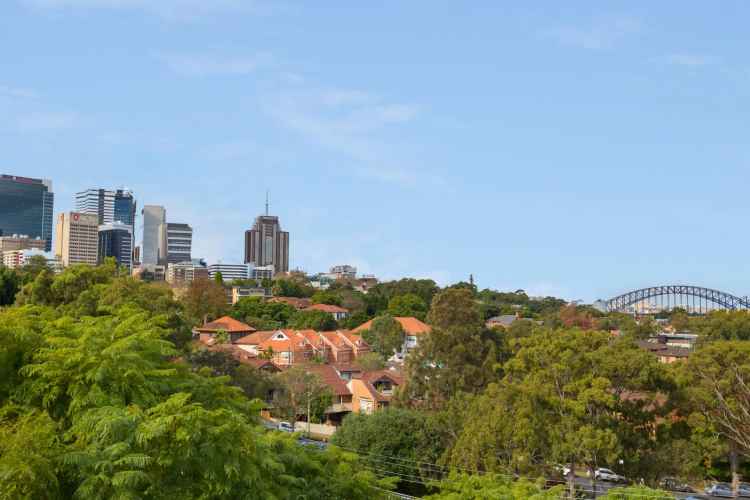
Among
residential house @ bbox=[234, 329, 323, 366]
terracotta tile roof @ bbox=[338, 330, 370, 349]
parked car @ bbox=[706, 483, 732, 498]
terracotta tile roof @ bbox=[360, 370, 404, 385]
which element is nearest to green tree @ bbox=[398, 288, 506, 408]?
parked car @ bbox=[706, 483, 732, 498]

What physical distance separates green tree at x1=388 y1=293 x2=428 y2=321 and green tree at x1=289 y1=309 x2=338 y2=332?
10.2 meters

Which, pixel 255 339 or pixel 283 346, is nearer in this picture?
pixel 283 346

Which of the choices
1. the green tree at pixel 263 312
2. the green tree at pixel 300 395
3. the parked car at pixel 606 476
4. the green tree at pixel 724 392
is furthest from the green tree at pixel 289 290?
the green tree at pixel 724 392

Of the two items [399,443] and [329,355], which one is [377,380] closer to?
[329,355]

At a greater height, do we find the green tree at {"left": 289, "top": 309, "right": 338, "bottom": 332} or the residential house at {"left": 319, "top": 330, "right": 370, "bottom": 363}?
the green tree at {"left": 289, "top": 309, "right": 338, "bottom": 332}

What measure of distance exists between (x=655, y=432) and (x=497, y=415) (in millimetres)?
5938

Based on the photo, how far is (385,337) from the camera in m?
70.7

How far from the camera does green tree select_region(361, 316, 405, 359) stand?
70438 millimetres

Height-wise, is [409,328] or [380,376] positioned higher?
[409,328]

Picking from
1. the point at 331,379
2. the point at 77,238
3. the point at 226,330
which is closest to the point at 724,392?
the point at 331,379

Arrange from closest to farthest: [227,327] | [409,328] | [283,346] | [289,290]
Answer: [283,346]
[227,327]
[409,328]
[289,290]

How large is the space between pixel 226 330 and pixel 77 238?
128 meters

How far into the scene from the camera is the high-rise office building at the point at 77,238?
180875mm

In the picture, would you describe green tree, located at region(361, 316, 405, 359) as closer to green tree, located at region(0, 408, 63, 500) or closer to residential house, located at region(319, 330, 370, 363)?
residential house, located at region(319, 330, 370, 363)
